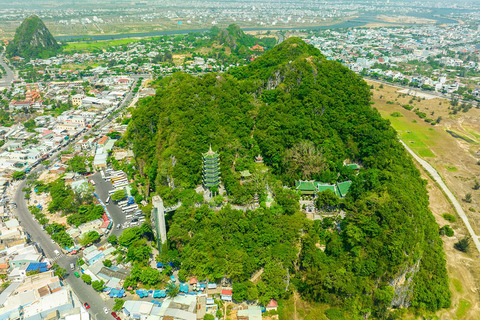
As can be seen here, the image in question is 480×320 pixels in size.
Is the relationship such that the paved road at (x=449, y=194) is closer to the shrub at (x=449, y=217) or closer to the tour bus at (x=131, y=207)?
the shrub at (x=449, y=217)

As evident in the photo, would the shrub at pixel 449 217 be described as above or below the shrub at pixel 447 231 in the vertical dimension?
below

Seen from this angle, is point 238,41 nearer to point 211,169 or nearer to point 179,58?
point 179,58

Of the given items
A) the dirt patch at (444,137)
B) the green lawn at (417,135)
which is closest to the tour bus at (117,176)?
the dirt patch at (444,137)

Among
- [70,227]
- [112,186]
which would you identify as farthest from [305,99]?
[70,227]

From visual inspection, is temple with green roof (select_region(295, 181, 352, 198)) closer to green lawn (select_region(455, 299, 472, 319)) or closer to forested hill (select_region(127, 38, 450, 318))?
forested hill (select_region(127, 38, 450, 318))

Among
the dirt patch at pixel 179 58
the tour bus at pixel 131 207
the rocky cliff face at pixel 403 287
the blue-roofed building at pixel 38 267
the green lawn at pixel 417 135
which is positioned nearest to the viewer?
the rocky cliff face at pixel 403 287

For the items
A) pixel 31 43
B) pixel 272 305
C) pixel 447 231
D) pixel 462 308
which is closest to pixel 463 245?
pixel 447 231
